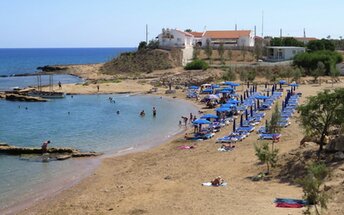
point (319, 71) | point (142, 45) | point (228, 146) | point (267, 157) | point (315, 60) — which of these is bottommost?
point (228, 146)

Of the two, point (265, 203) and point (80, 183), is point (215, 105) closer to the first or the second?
point (80, 183)

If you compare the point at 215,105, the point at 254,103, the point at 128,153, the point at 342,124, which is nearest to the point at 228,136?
the point at 128,153

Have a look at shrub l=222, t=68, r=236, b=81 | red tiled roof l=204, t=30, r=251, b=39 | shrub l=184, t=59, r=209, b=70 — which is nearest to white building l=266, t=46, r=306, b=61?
red tiled roof l=204, t=30, r=251, b=39

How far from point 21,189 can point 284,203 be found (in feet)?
44.7

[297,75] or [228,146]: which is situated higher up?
[297,75]

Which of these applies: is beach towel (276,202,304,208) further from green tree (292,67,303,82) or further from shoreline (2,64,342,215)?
green tree (292,67,303,82)

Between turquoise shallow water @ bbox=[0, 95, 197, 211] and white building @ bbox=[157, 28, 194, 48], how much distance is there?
39.5 meters

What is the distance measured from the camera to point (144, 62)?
95750 mm

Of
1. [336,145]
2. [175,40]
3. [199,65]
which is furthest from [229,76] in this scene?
[336,145]

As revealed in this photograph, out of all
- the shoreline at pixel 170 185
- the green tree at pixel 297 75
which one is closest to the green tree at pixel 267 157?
the shoreline at pixel 170 185

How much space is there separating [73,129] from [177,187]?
74.3 feet

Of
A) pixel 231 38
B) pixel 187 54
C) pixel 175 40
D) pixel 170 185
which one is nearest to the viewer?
pixel 170 185

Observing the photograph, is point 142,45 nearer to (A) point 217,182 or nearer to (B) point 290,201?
(A) point 217,182

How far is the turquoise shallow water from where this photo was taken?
2677 cm
